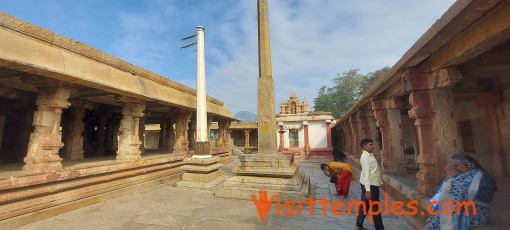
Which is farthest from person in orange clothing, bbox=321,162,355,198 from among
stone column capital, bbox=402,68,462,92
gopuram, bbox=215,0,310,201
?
stone column capital, bbox=402,68,462,92

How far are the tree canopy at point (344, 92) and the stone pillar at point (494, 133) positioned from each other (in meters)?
30.6

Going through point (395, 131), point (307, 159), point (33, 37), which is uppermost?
point (33, 37)

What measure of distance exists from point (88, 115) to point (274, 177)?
8664mm

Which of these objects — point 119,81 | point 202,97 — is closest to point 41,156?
point 119,81

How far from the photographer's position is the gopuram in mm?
5109

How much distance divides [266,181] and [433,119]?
346cm

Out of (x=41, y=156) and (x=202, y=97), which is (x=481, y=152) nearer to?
(x=202, y=97)

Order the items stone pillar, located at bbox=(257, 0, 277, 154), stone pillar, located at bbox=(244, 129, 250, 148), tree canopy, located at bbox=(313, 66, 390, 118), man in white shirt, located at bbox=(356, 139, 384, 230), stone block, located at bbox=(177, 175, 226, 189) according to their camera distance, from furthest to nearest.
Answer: tree canopy, located at bbox=(313, 66, 390, 118) < stone pillar, located at bbox=(244, 129, 250, 148) < stone block, located at bbox=(177, 175, 226, 189) < stone pillar, located at bbox=(257, 0, 277, 154) < man in white shirt, located at bbox=(356, 139, 384, 230)

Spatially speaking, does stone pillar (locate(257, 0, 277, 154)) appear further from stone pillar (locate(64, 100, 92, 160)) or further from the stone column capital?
stone pillar (locate(64, 100, 92, 160))

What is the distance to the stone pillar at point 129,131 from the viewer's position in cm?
650

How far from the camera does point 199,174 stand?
684cm

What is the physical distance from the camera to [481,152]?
6301mm

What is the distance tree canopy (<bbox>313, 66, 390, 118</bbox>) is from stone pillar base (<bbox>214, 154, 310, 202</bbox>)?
32.5 meters

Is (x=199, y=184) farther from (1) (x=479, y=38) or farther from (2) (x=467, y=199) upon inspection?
(1) (x=479, y=38)
